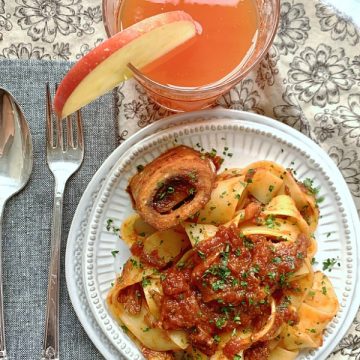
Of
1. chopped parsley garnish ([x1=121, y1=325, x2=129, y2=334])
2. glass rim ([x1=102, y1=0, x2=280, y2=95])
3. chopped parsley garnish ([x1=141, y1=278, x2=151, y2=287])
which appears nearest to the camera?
glass rim ([x1=102, y1=0, x2=280, y2=95])

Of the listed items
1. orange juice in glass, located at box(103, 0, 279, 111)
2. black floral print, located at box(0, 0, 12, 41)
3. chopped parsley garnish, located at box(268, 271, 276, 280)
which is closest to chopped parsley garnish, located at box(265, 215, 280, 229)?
chopped parsley garnish, located at box(268, 271, 276, 280)

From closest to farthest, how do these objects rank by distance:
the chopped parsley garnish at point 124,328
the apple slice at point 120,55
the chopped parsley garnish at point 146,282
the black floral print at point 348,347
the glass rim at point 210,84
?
the apple slice at point 120,55 < the glass rim at point 210,84 < the chopped parsley garnish at point 146,282 < the chopped parsley garnish at point 124,328 < the black floral print at point 348,347

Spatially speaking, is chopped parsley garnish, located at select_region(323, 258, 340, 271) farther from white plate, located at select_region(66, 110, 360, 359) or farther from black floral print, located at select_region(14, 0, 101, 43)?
black floral print, located at select_region(14, 0, 101, 43)

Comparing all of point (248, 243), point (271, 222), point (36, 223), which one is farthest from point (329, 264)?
point (36, 223)

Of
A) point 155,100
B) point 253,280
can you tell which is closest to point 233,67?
point 155,100

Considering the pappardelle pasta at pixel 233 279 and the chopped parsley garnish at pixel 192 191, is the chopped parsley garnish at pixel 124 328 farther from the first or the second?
the chopped parsley garnish at pixel 192 191

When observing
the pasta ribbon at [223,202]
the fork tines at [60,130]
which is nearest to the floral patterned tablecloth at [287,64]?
the fork tines at [60,130]

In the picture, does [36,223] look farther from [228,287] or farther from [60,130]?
[228,287]
